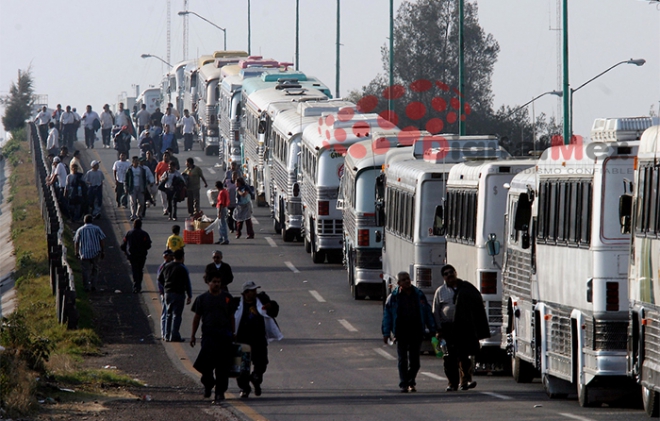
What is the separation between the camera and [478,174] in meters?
19.8

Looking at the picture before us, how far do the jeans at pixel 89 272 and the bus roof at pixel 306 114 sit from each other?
8.35 meters

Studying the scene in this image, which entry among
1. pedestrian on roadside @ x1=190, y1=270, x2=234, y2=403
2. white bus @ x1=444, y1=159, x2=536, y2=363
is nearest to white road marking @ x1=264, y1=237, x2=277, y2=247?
white bus @ x1=444, y1=159, x2=536, y2=363

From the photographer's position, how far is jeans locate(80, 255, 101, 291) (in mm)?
27247

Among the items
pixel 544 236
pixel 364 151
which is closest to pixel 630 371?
pixel 544 236

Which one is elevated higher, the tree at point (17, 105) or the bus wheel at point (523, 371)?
the tree at point (17, 105)

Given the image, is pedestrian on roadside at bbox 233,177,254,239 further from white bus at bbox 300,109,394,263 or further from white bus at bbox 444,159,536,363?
white bus at bbox 444,159,536,363

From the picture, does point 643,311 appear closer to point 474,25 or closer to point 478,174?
point 478,174

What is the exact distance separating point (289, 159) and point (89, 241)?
9.15m

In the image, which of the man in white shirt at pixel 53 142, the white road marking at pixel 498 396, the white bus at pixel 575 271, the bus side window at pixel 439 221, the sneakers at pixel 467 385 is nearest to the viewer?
the white bus at pixel 575 271

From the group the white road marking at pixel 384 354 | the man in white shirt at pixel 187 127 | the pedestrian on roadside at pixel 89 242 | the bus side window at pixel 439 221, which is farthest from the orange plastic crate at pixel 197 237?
the man in white shirt at pixel 187 127

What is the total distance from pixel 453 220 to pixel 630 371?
20.9ft

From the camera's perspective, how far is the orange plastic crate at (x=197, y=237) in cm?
3516

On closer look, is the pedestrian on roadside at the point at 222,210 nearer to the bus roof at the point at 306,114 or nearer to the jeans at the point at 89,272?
the bus roof at the point at 306,114

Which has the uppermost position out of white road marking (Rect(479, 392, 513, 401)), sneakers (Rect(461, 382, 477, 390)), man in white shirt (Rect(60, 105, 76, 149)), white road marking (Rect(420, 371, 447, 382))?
man in white shirt (Rect(60, 105, 76, 149))
